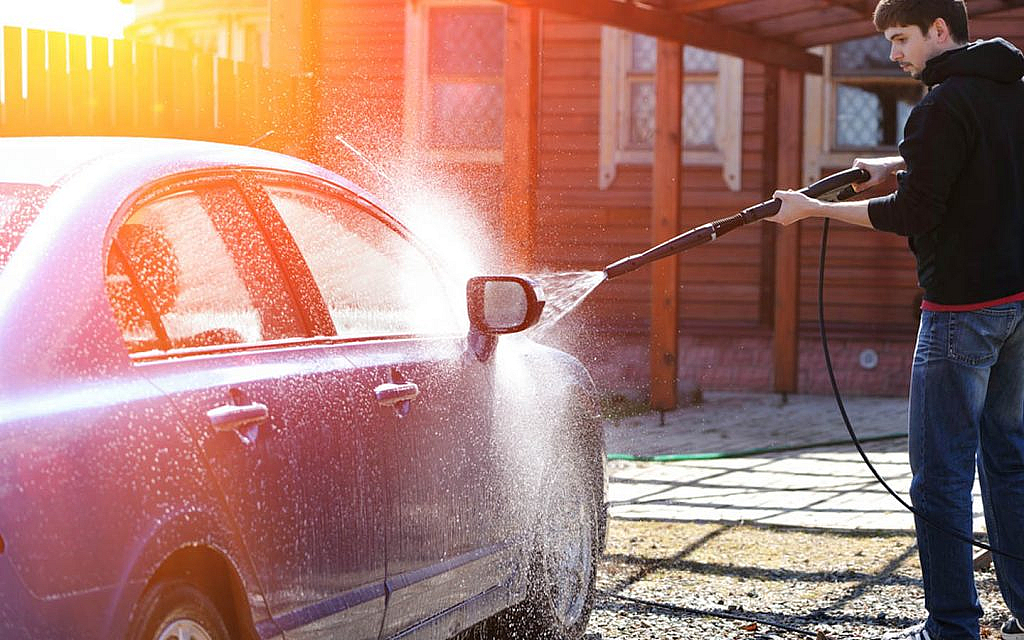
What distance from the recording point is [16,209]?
127 inches

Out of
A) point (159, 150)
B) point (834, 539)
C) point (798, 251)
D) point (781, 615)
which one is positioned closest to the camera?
point (159, 150)

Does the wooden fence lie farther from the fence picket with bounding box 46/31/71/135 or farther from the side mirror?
the side mirror

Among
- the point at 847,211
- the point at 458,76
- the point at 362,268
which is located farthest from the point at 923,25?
the point at 458,76

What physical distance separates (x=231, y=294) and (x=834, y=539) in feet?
15.2

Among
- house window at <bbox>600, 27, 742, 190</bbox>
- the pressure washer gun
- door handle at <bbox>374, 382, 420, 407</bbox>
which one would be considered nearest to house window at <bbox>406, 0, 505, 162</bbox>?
house window at <bbox>600, 27, 742, 190</bbox>

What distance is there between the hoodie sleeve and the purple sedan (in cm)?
124

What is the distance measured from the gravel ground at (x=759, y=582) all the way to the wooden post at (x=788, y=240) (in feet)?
21.4

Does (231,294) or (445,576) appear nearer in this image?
(231,294)

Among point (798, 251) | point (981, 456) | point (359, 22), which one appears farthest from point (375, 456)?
point (359, 22)

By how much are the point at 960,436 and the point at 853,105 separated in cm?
1142

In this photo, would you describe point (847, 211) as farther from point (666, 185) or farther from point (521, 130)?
point (666, 185)

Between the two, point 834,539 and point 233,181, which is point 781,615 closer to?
point 834,539

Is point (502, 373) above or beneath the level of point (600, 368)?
above

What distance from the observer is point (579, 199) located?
16281 millimetres
